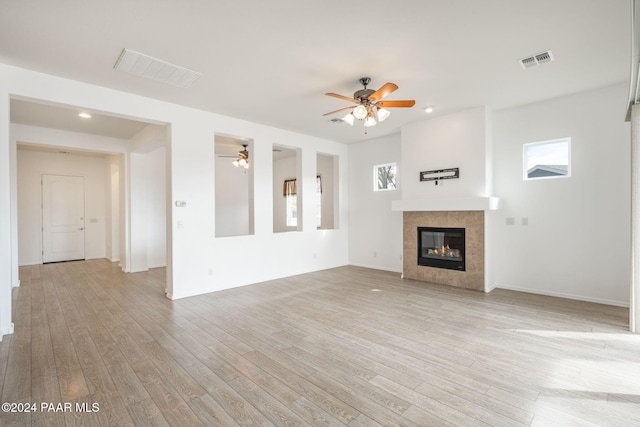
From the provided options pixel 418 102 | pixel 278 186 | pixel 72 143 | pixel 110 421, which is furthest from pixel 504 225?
pixel 72 143

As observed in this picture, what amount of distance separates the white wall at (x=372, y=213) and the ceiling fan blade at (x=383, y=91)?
2990 millimetres

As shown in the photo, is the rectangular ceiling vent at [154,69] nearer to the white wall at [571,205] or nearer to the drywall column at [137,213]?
the drywall column at [137,213]

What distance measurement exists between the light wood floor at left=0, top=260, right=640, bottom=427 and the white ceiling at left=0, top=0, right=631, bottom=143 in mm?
3101

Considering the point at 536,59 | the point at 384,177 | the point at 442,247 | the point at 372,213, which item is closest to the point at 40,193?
the point at 372,213

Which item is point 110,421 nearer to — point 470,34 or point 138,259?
point 470,34

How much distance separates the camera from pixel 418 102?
4695mm

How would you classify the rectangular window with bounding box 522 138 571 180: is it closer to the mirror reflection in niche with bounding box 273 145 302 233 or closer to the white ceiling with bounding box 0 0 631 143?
the white ceiling with bounding box 0 0 631 143

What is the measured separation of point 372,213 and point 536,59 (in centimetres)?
434

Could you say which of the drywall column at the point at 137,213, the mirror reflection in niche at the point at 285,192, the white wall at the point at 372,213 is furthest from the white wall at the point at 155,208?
the white wall at the point at 372,213

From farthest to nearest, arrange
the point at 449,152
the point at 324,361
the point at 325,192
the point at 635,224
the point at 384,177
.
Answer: the point at 325,192 < the point at 384,177 < the point at 449,152 < the point at 635,224 < the point at 324,361

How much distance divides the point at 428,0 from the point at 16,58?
4.33m

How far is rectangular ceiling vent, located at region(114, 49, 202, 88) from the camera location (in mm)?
3256

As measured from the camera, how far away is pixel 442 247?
18.4ft

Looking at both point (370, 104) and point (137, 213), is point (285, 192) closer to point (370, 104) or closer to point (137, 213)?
point (137, 213)
